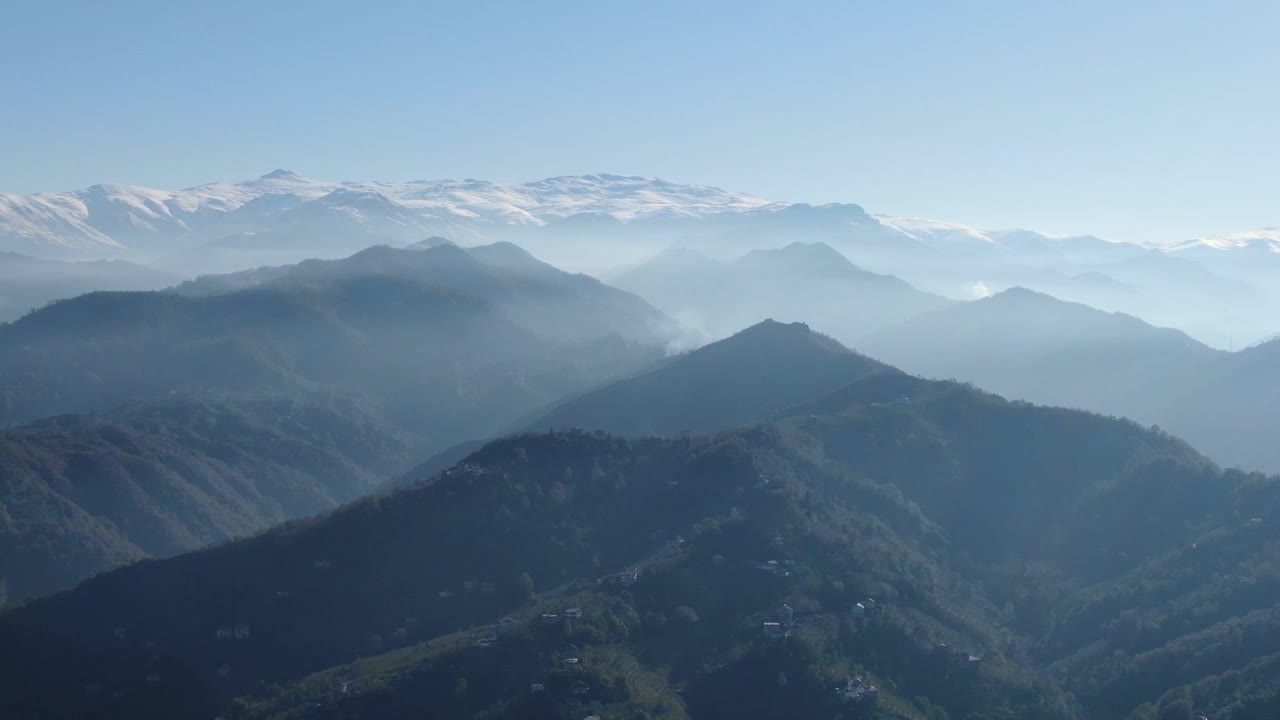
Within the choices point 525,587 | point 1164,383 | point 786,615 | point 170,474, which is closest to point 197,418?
point 170,474

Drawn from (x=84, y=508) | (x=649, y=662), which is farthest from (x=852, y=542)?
(x=84, y=508)

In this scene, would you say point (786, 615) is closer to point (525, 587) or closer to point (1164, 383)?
point (525, 587)

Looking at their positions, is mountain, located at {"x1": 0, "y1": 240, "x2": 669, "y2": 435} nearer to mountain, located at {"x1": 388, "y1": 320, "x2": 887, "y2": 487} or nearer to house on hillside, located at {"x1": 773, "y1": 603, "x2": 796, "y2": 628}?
mountain, located at {"x1": 388, "y1": 320, "x2": 887, "y2": 487}

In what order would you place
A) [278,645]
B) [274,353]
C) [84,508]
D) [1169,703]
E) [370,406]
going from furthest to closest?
[274,353], [370,406], [84,508], [278,645], [1169,703]

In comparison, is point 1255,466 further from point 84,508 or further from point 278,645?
point 84,508

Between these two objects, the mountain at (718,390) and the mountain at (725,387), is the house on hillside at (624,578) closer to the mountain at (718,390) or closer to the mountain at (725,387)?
the mountain at (725,387)

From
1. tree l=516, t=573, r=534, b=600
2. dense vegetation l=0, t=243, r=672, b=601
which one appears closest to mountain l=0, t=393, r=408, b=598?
dense vegetation l=0, t=243, r=672, b=601
